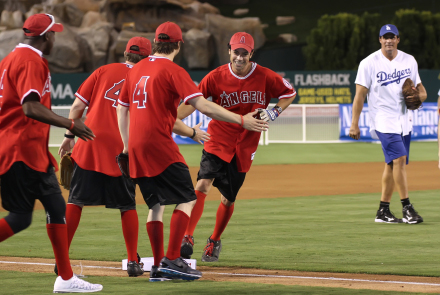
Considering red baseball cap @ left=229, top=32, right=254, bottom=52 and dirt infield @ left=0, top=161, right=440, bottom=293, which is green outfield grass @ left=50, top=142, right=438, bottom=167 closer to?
dirt infield @ left=0, top=161, right=440, bottom=293

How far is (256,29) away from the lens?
55688mm

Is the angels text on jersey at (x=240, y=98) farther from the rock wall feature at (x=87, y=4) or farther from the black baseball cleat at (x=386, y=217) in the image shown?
the rock wall feature at (x=87, y=4)

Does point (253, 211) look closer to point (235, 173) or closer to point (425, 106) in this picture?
point (235, 173)

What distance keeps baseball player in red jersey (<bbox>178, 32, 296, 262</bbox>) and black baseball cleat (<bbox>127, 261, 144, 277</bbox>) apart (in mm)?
946

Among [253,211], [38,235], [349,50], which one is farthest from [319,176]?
[349,50]

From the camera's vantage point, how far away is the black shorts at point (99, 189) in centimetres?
669

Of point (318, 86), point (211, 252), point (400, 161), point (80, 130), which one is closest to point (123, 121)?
point (80, 130)

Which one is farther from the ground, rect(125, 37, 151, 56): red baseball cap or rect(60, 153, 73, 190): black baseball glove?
rect(125, 37, 151, 56): red baseball cap

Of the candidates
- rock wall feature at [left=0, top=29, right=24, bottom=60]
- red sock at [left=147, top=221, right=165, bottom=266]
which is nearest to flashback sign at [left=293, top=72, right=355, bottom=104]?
rock wall feature at [left=0, top=29, right=24, bottom=60]

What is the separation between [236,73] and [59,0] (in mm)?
49142

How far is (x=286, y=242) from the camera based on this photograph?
8641 mm

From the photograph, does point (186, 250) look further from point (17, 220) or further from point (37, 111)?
point (37, 111)

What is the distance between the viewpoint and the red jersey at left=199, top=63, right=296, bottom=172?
764 cm

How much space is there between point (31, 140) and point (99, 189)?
4.07 feet
